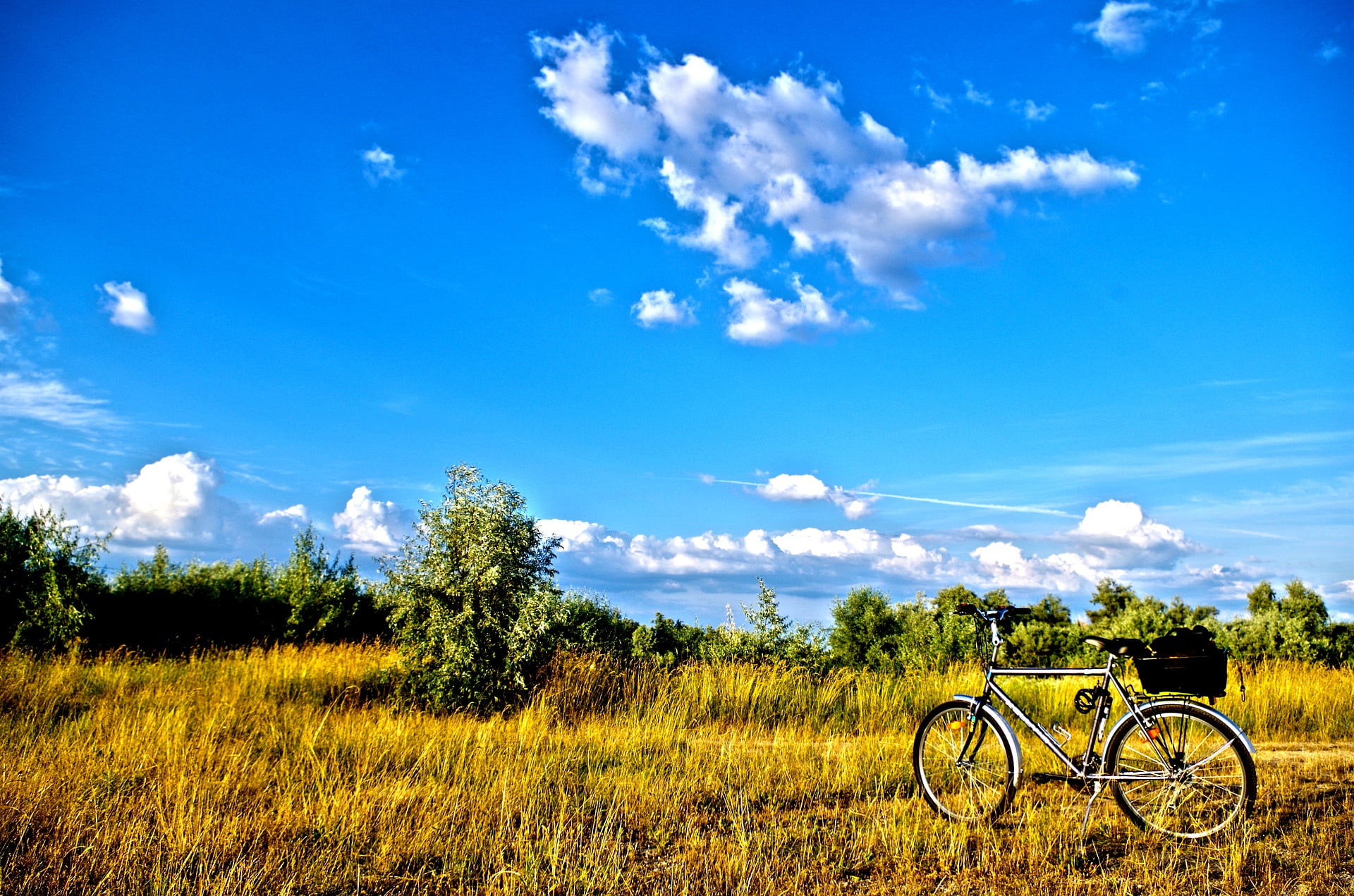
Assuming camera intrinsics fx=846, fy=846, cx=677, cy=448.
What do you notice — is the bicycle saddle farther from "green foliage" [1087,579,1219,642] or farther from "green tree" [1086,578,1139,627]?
"green tree" [1086,578,1139,627]

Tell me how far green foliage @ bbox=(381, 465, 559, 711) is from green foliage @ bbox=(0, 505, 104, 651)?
8.58 metres

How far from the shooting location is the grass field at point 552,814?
4.71 m

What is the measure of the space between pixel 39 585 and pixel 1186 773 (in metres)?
19.2

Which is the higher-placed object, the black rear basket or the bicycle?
the black rear basket

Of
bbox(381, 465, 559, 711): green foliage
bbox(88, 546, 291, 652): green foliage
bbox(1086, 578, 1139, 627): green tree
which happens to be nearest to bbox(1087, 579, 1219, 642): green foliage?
bbox(1086, 578, 1139, 627): green tree

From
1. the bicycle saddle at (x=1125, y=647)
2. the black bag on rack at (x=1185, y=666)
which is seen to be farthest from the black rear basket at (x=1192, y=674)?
the bicycle saddle at (x=1125, y=647)

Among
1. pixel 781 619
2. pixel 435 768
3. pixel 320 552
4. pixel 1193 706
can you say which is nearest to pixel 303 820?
pixel 435 768

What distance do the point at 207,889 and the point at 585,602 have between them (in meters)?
15.2

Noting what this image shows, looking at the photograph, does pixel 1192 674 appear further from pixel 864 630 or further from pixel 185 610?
pixel 185 610

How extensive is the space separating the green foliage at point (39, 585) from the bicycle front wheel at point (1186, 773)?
17868mm

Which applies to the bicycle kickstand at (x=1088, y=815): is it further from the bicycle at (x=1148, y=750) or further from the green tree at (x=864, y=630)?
the green tree at (x=864, y=630)

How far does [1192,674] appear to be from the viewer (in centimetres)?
545

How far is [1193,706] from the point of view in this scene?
17.8ft

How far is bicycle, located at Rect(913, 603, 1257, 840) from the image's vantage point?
17.8 feet
